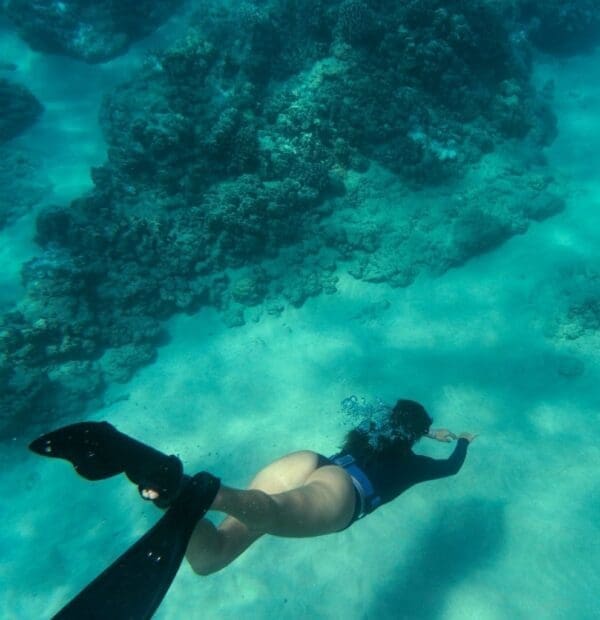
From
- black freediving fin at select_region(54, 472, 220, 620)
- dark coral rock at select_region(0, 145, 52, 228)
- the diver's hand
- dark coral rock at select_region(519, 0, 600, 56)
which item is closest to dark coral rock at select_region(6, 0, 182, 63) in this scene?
dark coral rock at select_region(0, 145, 52, 228)

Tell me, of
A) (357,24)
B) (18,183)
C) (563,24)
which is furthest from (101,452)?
(563,24)

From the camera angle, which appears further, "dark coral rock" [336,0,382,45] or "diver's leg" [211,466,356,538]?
"dark coral rock" [336,0,382,45]

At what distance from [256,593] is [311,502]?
2.63m

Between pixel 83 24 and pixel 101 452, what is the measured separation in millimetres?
16395

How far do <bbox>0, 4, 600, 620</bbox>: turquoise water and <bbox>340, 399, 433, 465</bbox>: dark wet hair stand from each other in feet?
5.53

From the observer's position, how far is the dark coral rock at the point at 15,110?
499 inches

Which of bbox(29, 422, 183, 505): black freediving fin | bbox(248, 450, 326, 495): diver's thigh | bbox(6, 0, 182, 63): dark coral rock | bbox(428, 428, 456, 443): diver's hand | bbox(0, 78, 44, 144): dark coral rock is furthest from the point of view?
bbox(6, 0, 182, 63): dark coral rock

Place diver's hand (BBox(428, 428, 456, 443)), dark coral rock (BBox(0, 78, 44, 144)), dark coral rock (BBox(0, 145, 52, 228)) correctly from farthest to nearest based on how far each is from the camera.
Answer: dark coral rock (BBox(0, 78, 44, 144)), dark coral rock (BBox(0, 145, 52, 228)), diver's hand (BBox(428, 428, 456, 443))

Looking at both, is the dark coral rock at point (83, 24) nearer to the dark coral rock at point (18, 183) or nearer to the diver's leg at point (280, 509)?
the dark coral rock at point (18, 183)

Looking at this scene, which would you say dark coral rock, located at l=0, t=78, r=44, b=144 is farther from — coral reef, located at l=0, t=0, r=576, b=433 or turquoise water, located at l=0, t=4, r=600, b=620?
coral reef, located at l=0, t=0, r=576, b=433

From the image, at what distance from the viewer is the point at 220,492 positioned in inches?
117

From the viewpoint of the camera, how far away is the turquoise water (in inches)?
199

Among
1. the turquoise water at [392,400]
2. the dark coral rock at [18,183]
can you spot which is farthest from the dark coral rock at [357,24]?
the dark coral rock at [18,183]

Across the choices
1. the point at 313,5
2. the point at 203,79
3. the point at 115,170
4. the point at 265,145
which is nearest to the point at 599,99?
the point at 313,5
